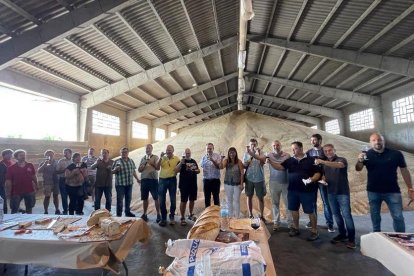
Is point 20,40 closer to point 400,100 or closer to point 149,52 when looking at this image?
point 149,52

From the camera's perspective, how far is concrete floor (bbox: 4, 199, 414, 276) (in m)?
3.21

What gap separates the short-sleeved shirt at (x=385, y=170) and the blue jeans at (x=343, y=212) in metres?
0.46

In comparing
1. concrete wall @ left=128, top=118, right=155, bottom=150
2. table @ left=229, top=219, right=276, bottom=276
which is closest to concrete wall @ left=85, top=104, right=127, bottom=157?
concrete wall @ left=128, top=118, right=155, bottom=150

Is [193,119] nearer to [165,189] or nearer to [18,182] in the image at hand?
[165,189]

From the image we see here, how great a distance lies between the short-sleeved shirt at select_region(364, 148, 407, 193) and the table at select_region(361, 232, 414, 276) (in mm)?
1765

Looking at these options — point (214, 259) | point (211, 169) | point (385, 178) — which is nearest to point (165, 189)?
point (211, 169)

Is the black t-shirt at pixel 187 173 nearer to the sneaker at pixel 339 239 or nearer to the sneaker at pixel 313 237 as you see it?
the sneaker at pixel 313 237

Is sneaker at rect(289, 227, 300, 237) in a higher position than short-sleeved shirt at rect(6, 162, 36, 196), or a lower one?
lower

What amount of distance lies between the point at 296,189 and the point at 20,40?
703 cm

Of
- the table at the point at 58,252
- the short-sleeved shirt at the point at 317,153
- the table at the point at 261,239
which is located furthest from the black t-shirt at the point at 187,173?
the table at the point at 58,252

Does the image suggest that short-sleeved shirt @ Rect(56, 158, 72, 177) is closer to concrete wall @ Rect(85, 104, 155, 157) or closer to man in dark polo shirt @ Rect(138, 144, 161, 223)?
man in dark polo shirt @ Rect(138, 144, 161, 223)

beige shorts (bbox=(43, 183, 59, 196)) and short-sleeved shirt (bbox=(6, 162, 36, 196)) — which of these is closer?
short-sleeved shirt (bbox=(6, 162, 36, 196))

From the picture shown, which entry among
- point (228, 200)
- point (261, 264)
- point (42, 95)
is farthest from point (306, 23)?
point (42, 95)

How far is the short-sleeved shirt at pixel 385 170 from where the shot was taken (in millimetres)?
3477
